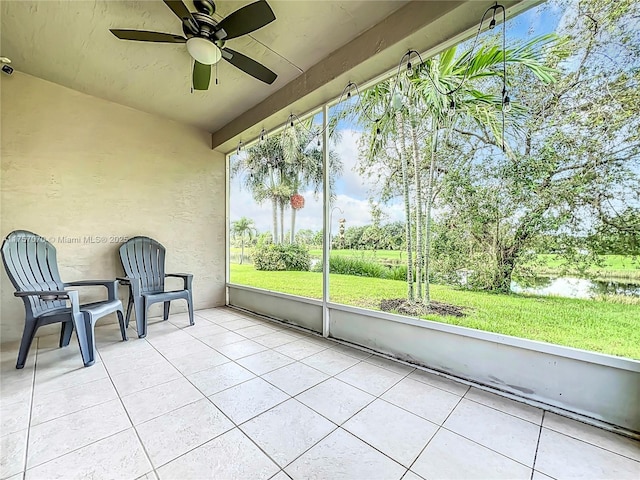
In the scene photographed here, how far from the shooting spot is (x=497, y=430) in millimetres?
1509

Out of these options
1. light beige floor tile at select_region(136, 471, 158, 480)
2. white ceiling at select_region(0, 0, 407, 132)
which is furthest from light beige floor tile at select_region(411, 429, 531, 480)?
white ceiling at select_region(0, 0, 407, 132)

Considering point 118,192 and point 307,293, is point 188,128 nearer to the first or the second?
point 118,192

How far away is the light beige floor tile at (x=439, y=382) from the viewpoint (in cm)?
192

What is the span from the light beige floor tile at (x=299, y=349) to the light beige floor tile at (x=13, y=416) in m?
1.67

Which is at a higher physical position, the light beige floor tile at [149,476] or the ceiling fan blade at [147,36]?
the ceiling fan blade at [147,36]

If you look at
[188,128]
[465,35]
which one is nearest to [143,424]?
[465,35]

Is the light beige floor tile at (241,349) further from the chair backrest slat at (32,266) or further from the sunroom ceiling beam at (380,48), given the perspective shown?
the sunroom ceiling beam at (380,48)

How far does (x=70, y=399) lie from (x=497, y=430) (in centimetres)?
266

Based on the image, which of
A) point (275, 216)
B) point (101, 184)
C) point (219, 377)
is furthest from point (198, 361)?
point (101, 184)

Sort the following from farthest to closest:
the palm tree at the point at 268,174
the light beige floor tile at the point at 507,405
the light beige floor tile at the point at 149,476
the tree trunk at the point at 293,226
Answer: the palm tree at the point at 268,174 → the tree trunk at the point at 293,226 → the light beige floor tile at the point at 507,405 → the light beige floor tile at the point at 149,476

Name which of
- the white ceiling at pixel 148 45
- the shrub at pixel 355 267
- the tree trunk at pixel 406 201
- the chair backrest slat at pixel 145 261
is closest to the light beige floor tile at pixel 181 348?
the chair backrest slat at pixel 145 261

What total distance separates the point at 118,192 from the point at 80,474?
3.14 meters

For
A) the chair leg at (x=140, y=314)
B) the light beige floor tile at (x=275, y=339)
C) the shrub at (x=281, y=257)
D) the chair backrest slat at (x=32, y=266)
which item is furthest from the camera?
the shrub at (x=281, y=257)

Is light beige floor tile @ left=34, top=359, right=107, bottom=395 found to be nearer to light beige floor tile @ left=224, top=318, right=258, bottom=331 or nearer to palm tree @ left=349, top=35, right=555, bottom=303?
light beige floor tile @ left=224, top=318, right=258, bottom=331
